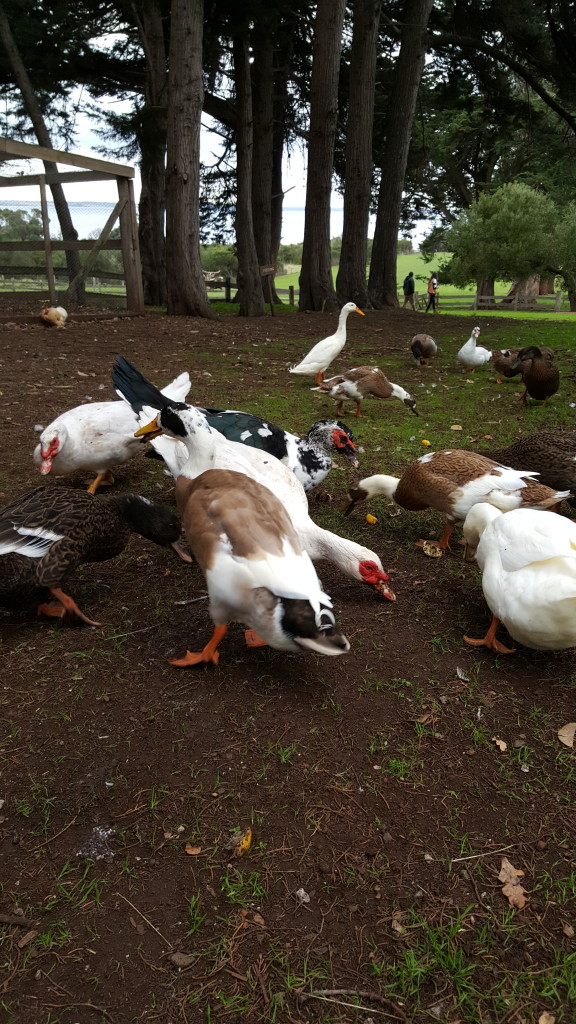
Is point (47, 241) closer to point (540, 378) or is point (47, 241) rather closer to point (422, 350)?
point (422, 350)

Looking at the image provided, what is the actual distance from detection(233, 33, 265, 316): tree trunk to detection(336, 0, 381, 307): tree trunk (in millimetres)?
2711

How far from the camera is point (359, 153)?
17047 mm

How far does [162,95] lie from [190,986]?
19.5 metres

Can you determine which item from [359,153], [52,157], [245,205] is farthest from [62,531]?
[359,153]

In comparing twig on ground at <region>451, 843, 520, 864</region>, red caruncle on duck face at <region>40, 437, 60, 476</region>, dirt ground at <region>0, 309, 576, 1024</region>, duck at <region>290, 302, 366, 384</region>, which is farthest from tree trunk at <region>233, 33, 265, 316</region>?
twig on ground at <region>451, 843, 520, 864</region>

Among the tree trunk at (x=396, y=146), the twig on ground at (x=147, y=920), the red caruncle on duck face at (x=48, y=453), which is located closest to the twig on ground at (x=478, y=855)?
the twig on ground at (x=147, y=920)

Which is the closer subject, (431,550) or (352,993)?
(352,993)

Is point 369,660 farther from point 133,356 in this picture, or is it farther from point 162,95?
point 162,95

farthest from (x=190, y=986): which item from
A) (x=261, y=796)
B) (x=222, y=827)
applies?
(x=261, y=796)

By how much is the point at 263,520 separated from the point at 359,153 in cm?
1717

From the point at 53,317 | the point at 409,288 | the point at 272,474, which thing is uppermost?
the point at 409,288

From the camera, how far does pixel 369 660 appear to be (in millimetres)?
3125

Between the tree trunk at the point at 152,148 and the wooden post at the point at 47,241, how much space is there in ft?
17.8

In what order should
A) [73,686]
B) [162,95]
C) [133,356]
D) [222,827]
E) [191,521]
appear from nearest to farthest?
1. [222,827]
2. [73,686]
3. [191,521]
4. [133,356]
5. [162,95]
